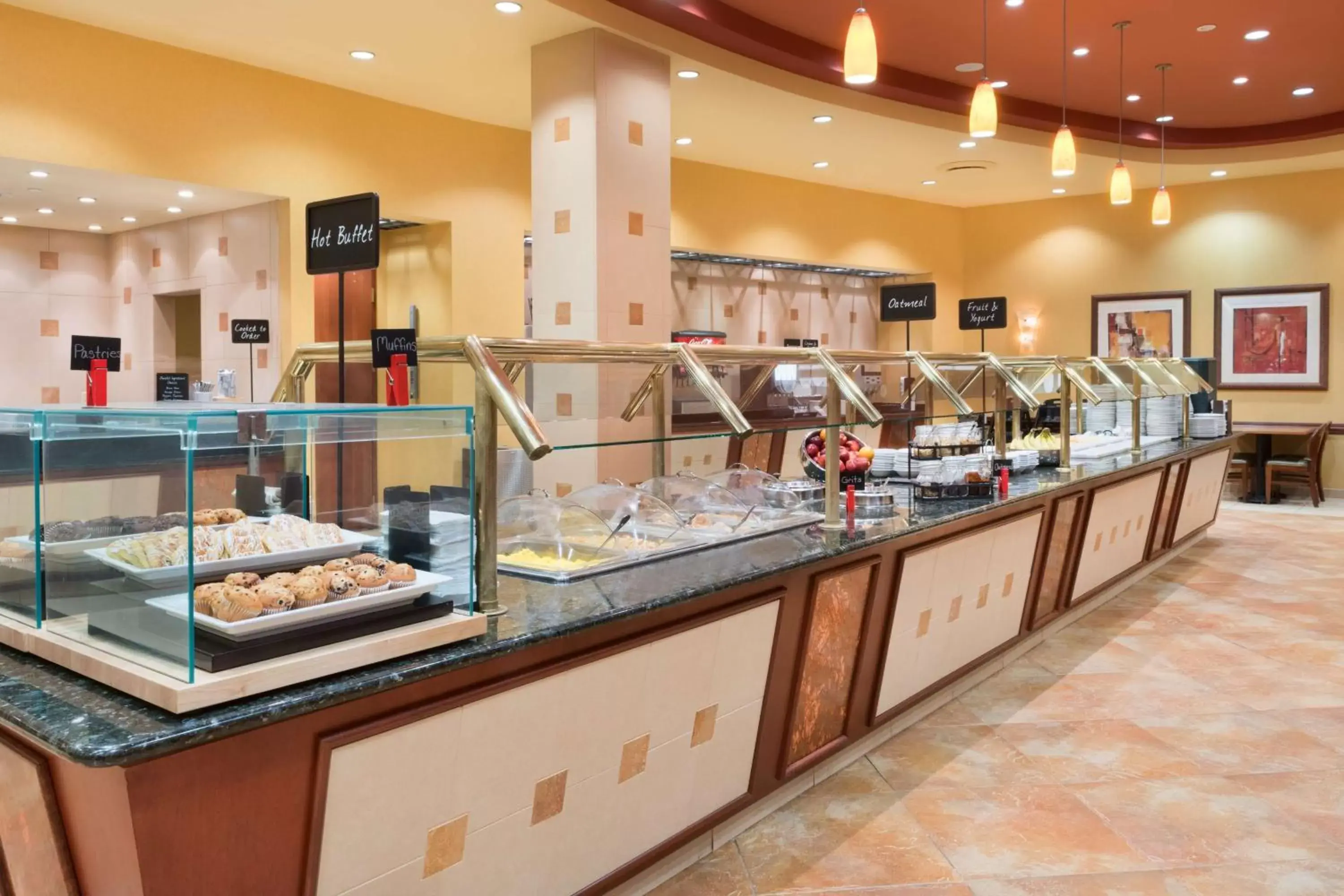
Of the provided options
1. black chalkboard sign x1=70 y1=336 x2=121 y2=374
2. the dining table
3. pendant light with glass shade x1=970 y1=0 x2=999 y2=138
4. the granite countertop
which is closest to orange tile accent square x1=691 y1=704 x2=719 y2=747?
the granite countertop

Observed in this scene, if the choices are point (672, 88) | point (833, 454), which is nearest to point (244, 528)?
point (833, 454)

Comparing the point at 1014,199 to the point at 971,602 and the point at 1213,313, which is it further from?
the point at 971,602

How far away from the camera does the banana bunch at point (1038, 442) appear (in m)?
5.81

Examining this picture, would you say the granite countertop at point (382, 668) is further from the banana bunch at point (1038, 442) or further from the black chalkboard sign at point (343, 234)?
the banana bunch at point (1038, 442)

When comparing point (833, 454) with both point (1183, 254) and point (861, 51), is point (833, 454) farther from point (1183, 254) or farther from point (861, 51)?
point (1183, 254)

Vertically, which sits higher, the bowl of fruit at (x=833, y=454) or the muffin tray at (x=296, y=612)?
the bowl of fruit at (x=833, y=454)

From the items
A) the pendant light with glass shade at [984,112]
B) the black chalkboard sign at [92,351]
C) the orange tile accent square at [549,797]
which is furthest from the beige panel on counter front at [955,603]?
the black chalkboard sign at [92,351]

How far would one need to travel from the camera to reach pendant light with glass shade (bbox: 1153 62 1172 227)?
23.7 feet

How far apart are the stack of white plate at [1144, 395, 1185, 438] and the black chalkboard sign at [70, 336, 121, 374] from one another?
688cm

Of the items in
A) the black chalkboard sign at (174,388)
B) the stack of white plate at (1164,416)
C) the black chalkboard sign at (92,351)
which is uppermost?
the black chalkboard sign at (92,351)

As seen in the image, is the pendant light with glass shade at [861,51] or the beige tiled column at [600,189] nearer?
the pendant light with glass shade at [861,51]

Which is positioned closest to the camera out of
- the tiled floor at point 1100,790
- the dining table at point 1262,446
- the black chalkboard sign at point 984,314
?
the tiled floor at point 1100,790

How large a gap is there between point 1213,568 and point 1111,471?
2353mm

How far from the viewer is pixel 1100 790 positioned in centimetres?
336
